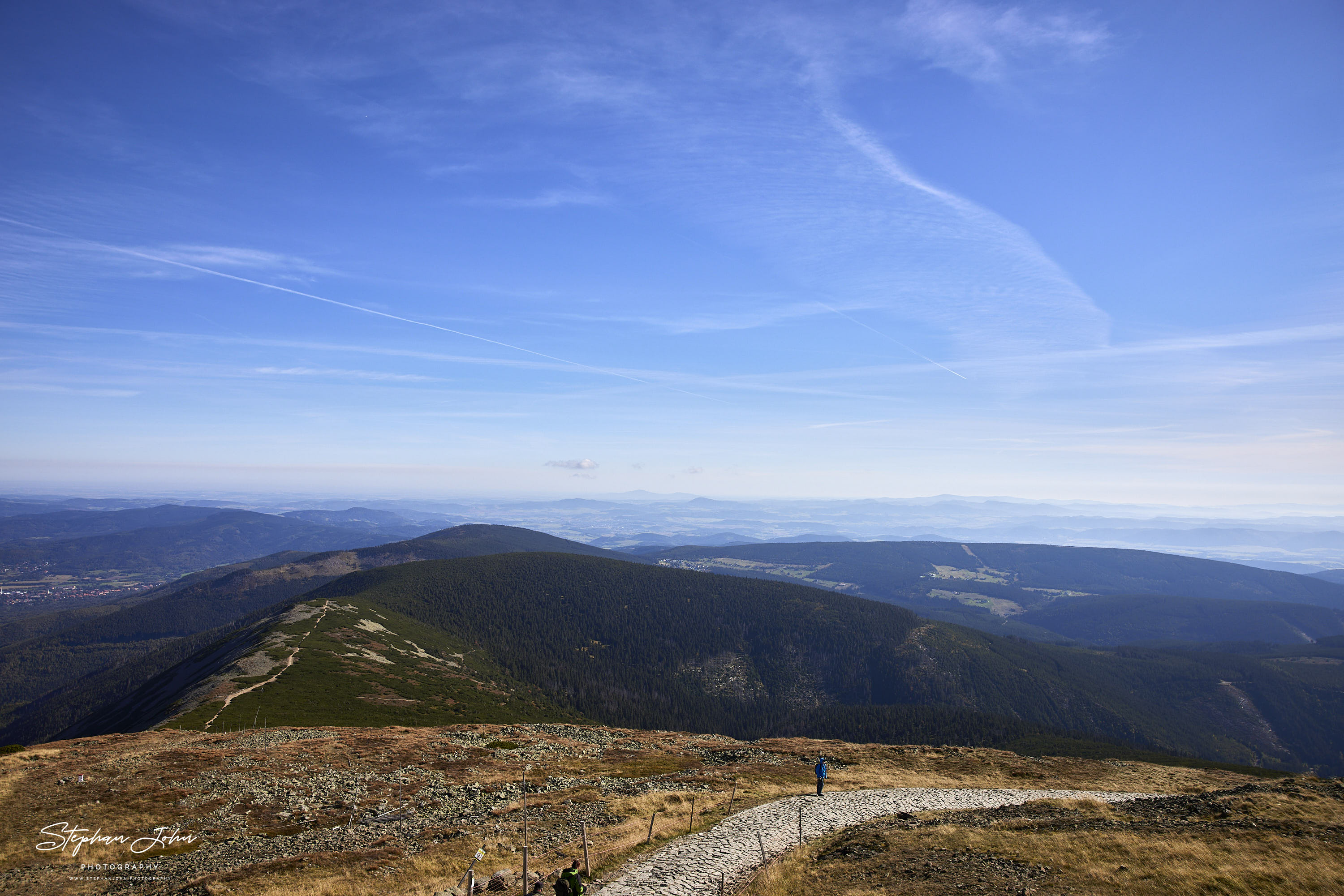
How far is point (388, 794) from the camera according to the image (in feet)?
153

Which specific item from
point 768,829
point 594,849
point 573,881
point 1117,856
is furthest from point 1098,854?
point 594,849

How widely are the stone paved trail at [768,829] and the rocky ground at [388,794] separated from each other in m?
2.00

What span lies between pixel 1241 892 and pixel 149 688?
714ft

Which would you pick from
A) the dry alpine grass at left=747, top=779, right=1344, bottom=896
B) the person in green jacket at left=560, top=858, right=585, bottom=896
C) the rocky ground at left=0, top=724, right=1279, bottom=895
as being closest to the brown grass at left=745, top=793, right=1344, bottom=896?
the dry alpine grass at left=747, top=779, right=1344, bottom=896

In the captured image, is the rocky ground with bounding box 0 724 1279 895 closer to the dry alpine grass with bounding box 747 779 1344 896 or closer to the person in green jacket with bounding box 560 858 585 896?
the person in green jacket with bounding box 560 858 585 896

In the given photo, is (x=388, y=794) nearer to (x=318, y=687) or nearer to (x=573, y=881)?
(x=573, y=881)

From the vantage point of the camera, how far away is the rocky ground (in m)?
30.9

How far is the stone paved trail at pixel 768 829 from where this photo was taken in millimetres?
26141

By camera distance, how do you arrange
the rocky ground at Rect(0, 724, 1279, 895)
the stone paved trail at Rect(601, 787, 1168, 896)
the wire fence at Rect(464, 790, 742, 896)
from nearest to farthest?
the wire fence at Rect(464, 790, 742, 896)
the stone paved trail at Rect(601, 787, 1168, 896)
the rocky ground at Rect(0, 724, 1279, 895)

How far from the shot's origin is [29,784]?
1746 inches

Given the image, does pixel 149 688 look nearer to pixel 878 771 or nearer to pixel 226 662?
pixel 226 662

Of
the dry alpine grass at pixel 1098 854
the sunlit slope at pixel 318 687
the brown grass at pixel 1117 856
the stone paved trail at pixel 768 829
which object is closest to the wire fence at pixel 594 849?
the stone paved trail at pixel 768 829

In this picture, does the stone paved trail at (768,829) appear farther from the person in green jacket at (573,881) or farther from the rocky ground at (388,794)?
the person in green jacket at (573,881)

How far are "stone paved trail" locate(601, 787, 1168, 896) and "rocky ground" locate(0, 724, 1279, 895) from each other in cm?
200
